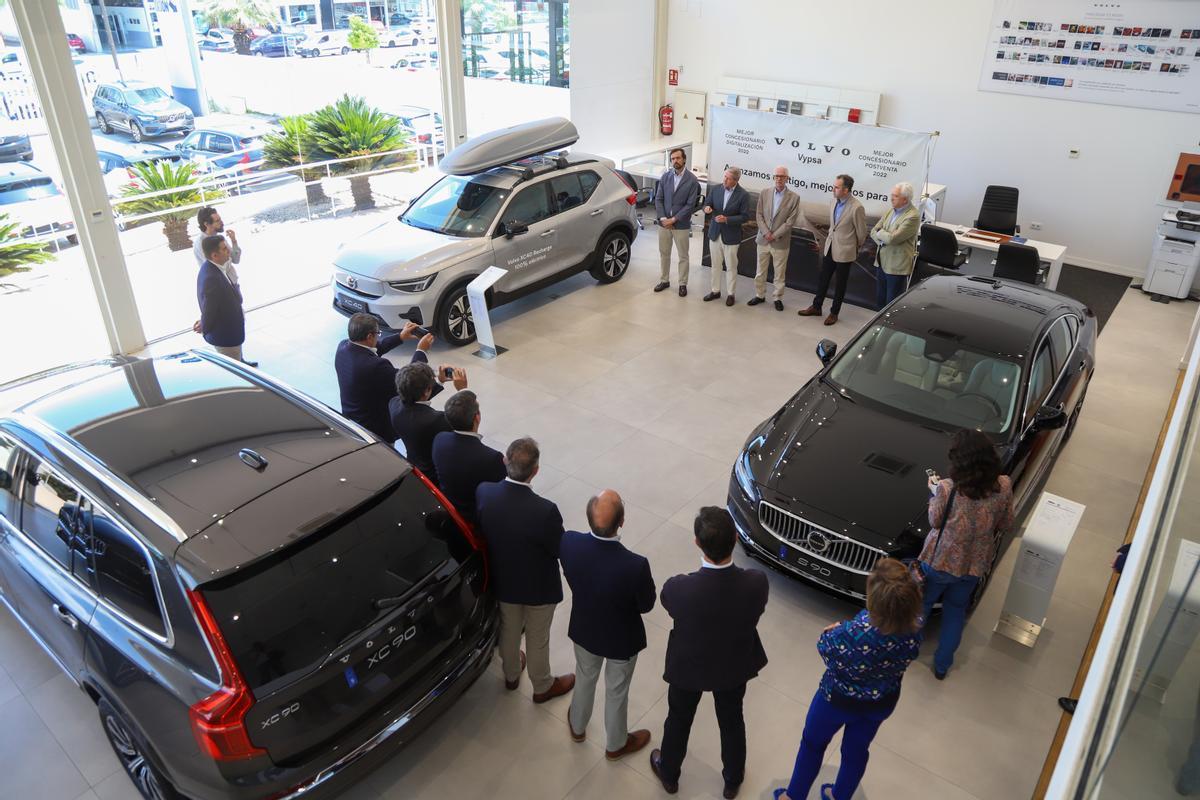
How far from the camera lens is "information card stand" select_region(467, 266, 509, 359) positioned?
8.11 meters

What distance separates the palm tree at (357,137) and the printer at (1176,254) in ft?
30.1

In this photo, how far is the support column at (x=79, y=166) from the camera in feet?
22.6

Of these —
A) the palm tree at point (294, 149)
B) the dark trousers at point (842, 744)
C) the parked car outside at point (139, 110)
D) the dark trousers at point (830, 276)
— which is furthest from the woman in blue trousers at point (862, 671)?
the palm tree at point (294, 149)

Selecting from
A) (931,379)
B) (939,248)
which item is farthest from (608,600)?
(939,248)

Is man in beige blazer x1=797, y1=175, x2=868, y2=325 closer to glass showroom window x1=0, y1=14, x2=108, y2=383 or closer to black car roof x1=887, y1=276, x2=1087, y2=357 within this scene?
black car roof x1=887, y1=276, x2=1087, y2=357

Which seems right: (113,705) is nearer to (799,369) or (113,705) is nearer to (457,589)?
(457,589)

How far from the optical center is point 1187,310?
974 centimetres

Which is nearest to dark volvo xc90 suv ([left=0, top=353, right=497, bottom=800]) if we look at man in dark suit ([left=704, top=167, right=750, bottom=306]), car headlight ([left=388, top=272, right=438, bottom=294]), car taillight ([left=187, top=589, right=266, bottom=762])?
car taillight ([left=187, top=589, right=266, bottom=762])

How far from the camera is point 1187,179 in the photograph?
9.77 m

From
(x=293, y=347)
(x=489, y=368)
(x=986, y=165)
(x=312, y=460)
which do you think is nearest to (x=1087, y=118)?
(x=986, y=165)

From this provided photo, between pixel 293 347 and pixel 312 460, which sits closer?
pixel 312 460

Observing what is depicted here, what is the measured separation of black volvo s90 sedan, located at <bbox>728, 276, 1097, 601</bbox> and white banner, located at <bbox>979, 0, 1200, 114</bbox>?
5.30 m

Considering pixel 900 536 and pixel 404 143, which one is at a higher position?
pixel 404 143

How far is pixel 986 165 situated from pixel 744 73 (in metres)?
3.88
